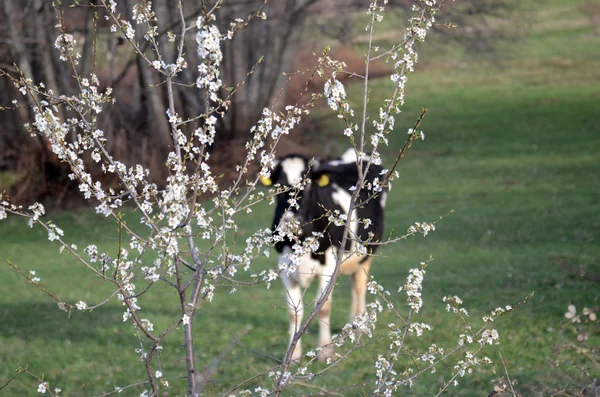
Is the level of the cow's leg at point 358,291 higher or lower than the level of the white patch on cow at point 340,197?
lower

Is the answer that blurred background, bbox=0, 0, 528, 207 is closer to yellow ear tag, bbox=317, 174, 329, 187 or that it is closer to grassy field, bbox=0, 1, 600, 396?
grassy field, bbox=0, 1, 600, 396

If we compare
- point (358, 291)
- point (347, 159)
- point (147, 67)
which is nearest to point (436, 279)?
point (347, 159)

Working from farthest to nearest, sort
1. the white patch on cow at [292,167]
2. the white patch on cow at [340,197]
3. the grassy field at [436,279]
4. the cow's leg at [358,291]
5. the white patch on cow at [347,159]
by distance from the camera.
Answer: the white patch on cow at [347,159]
the cow's leg at [358,291]
the white patch on cow at [340,197]
the white patch on cow at [292,167]
the grassy field at [436,279]

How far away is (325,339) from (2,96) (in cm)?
1404

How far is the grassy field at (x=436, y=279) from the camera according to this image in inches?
323

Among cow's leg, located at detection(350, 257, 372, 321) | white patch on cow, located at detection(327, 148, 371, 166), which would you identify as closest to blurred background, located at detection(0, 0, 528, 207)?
white patch on cow, located at detection(327, 148, 371, 166)

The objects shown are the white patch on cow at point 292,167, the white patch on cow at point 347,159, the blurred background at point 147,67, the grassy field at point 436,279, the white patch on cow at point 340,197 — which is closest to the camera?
the grassy field at point 436,279

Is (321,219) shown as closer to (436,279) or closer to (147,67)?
(436,279)

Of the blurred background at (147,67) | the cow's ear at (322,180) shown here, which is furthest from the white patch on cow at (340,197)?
the blurred background at (147,67)

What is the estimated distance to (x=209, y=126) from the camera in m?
4.11

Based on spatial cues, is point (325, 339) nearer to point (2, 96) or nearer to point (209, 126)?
point (209, 126)

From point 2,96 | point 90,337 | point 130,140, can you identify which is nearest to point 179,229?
point 90,337

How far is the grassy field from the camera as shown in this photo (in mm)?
8203

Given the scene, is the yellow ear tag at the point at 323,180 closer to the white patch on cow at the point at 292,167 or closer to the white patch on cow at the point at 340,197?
the white patch on cow at the point at 292,167
